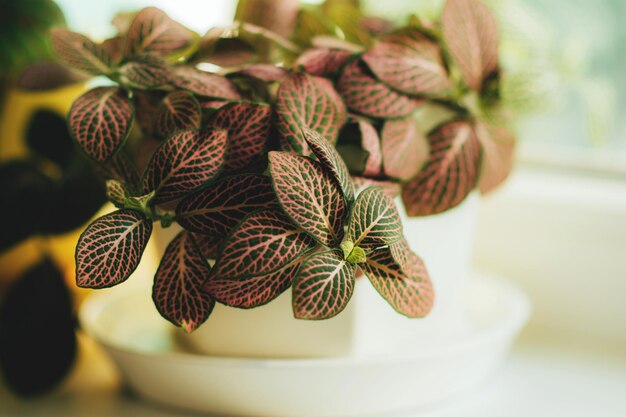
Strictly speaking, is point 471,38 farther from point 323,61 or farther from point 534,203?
point 534,203

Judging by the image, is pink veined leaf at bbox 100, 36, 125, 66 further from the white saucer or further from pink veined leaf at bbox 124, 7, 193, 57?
the white saucer

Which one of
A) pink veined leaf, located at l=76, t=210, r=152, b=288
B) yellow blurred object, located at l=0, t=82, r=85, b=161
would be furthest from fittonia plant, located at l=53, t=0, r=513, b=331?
yellow blurred object, located at l=0, t=82, r=85, b=161

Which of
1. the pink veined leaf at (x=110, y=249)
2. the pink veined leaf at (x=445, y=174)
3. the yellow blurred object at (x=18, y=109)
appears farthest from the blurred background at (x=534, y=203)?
the pink veined leaf at (x=110, y=249)

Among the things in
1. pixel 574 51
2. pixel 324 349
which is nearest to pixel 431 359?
pixel 324 349

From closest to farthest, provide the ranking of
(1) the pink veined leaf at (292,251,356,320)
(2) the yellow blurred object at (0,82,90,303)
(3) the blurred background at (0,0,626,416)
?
(1) the pink veined leaf at (292,251,356,320) → (3) the blurred background at (0,0,626,416) → (2) the yellow blurred object at (0,82,90,303)

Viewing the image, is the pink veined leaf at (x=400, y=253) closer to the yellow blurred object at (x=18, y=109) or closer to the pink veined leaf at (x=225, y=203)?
the pink veined leaf at (x=225, y=203)

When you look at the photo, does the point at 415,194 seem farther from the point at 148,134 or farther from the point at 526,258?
the point at 526,258

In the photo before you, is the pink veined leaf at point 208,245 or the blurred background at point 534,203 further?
the blurred background at point 534,203
